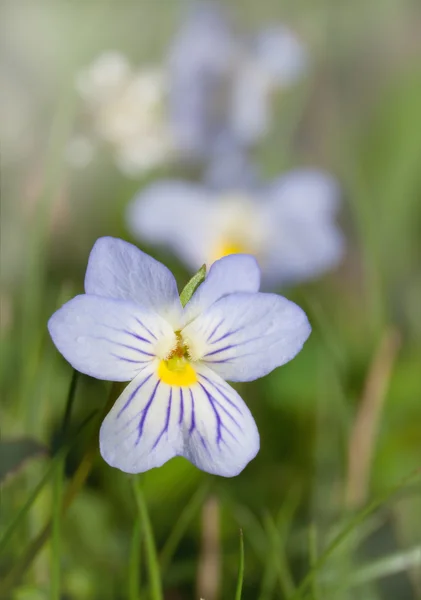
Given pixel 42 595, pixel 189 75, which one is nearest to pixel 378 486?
pixel 42 595

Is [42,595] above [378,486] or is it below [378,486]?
below

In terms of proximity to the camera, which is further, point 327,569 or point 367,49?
point 367,49

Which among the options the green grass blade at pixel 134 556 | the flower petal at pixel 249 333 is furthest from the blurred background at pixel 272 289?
the flower petal at pixel 249 333

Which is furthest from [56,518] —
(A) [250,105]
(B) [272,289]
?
(A) [250,105]

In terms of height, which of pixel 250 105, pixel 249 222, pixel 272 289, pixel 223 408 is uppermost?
pixel 250 105

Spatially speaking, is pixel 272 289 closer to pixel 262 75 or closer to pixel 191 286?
pixel 262 75

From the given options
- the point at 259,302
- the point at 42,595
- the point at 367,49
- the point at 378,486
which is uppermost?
the point at 367,49

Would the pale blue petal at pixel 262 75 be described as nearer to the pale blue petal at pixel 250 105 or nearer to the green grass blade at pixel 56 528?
the pale blue petal at pixel 250 105

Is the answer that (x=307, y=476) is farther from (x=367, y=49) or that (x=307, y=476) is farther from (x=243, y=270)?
(x=367, y=49)
